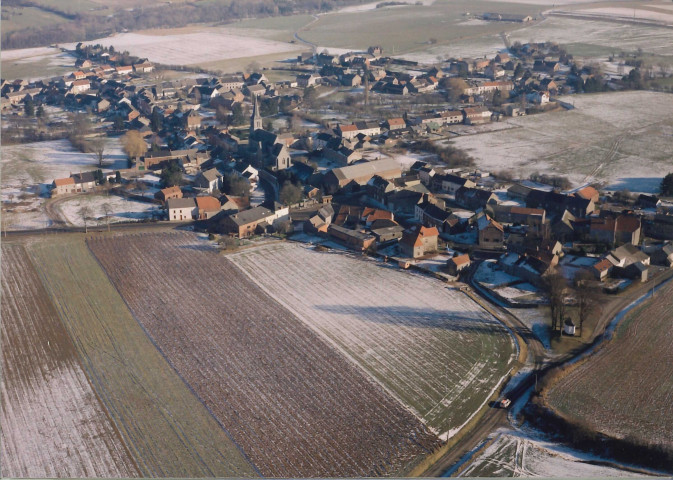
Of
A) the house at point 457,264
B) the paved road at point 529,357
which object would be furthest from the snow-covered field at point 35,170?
the paved road at point 529,357

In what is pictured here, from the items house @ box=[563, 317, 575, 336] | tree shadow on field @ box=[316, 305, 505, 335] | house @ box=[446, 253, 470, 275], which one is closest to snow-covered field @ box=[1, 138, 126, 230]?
tree shadow on field @ box=[316, 305, 505, 335]

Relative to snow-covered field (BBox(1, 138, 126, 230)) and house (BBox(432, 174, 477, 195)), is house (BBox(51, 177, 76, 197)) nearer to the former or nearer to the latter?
snow-covered field (BBox(1, 138, 126, 230))

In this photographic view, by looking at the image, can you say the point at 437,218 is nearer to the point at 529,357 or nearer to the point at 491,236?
the point at 491,236

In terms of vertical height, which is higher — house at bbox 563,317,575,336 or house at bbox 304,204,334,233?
house at bbox 304,204,334,233

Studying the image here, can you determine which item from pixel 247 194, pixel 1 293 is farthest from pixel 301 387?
pixel 247 194

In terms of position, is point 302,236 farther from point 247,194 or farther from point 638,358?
point 638,358

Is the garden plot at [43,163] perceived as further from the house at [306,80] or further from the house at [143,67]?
the house at [143,67]
